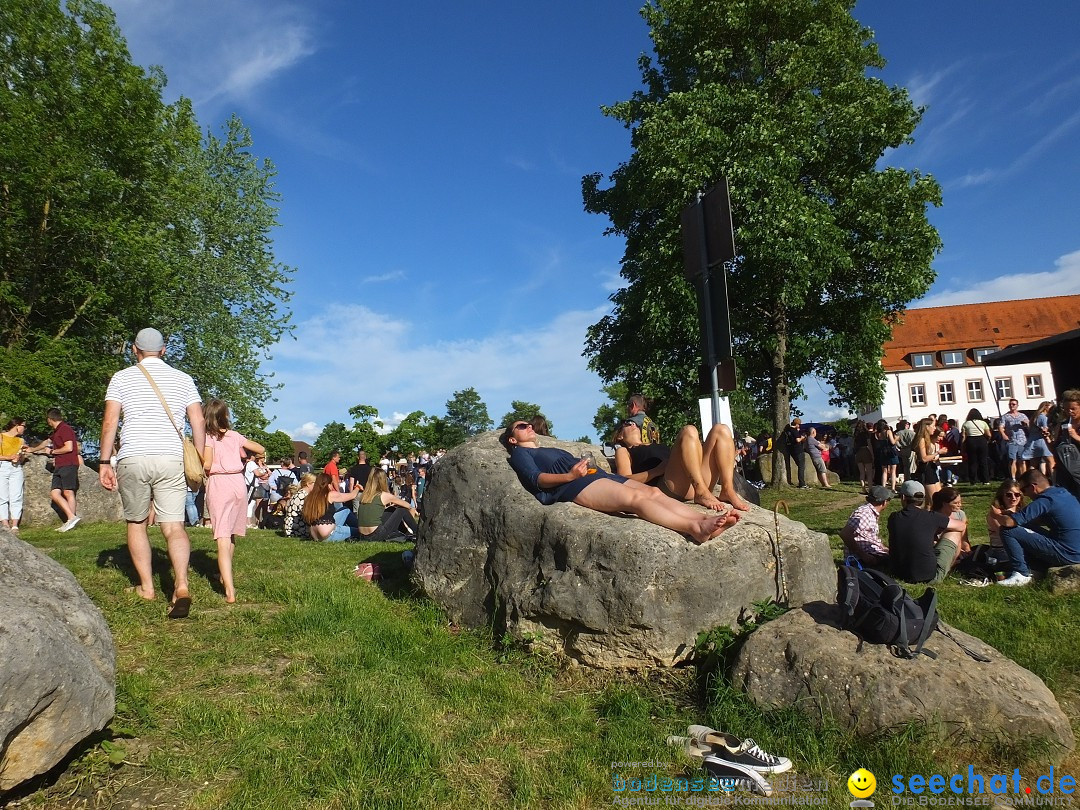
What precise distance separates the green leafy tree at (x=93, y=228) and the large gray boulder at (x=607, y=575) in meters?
16.1

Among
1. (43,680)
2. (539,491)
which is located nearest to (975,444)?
(539,491)

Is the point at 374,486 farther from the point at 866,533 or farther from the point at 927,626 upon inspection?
the point at 927,626

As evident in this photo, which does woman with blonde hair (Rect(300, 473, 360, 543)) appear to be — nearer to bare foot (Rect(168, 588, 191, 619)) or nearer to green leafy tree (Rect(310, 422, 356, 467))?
bare foot (Rect(168, 588, 191, 619))

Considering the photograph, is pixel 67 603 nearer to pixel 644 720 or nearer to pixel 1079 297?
pixel 644 720

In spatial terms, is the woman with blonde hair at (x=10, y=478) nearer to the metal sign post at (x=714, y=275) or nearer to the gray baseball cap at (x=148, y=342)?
the gray baseball cap at (x=148, y=342)

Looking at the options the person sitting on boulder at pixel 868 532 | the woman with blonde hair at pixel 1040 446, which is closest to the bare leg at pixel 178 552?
the person sitting on boulder at pixel 868 532

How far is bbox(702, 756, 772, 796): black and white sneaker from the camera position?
333 cm

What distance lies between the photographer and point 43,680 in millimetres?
2730

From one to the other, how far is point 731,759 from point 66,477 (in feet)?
41.8

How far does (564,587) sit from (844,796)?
7.15ft

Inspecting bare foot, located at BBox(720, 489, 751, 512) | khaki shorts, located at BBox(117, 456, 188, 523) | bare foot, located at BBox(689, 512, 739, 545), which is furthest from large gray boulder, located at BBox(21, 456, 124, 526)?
bare foot, located at BBox(689, 512, 739, 545)

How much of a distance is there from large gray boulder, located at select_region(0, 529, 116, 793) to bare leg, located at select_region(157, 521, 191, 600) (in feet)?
6.17

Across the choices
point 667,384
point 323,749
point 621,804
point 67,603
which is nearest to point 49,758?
point 67,603

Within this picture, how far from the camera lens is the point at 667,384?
18.5 meters
